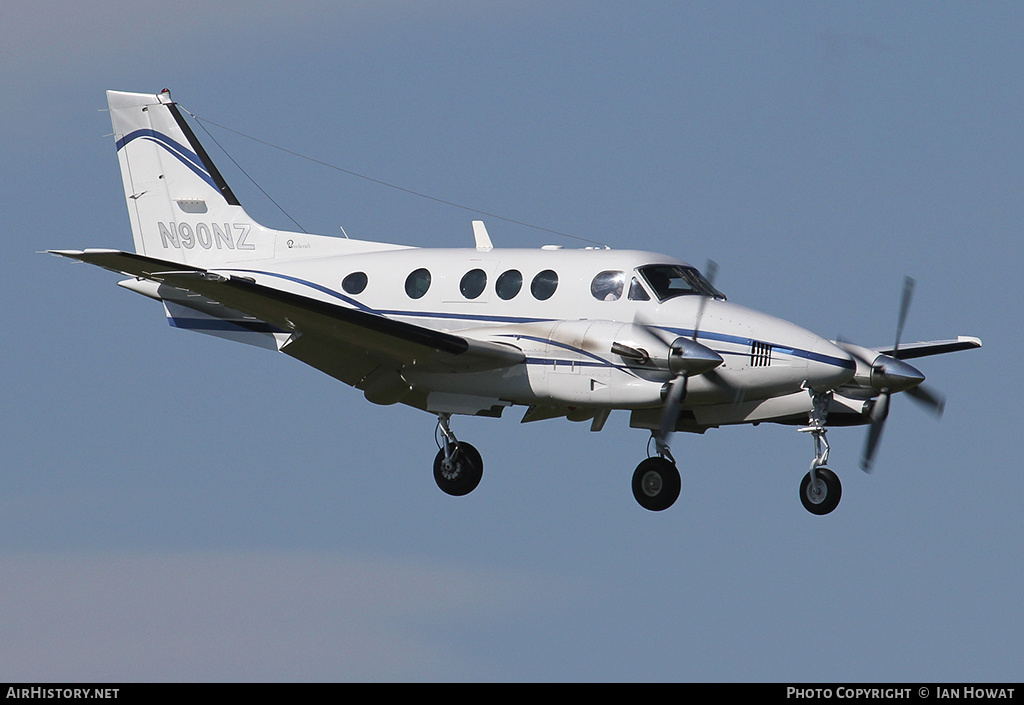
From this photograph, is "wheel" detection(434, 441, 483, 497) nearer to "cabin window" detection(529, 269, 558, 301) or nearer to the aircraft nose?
"cabin window" detection(529, 269, 558, 301)

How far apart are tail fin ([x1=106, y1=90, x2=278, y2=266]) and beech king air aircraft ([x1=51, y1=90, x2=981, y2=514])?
3.08ft


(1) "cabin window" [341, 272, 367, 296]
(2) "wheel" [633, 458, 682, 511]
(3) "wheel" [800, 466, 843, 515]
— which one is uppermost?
(1) "cabin window" [341, 272, 367, 296]

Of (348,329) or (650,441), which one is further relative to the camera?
(650,441)

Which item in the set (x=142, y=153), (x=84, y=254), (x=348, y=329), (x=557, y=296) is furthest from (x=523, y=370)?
(x=142, y=153)

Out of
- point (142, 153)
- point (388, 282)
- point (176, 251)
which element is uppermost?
point (142, 153)

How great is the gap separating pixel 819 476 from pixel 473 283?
591 cm

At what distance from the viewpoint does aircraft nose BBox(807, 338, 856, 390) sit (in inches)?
801

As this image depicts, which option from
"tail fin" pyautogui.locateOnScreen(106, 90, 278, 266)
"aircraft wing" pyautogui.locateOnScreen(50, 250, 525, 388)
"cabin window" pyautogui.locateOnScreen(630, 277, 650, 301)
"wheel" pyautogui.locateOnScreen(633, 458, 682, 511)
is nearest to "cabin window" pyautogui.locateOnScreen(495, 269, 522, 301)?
"aircraft wing" pyautogui.locateOnScreen(50, 250, 525, 388)

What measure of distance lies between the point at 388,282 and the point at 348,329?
2.33 metres

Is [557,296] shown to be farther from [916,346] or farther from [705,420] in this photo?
[916,346]

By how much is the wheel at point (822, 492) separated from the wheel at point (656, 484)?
7.39 feet

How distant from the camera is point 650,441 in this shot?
2316 cm
